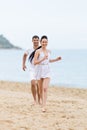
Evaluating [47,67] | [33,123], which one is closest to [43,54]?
[47,67]

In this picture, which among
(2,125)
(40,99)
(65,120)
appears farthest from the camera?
(40,99)

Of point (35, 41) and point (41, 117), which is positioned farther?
point (35, 41)

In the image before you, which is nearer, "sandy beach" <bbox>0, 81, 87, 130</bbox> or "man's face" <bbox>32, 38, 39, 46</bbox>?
"sandy beach" <bbox>0, 81, 87, 130</bbox>

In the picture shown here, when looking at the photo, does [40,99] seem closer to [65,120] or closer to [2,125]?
[65,120]

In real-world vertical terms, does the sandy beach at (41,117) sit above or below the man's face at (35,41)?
below

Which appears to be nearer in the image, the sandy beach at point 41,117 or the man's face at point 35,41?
the sandy beach at point 41,117

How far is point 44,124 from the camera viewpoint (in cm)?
848

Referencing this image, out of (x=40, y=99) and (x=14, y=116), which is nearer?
(x=14, y=116)

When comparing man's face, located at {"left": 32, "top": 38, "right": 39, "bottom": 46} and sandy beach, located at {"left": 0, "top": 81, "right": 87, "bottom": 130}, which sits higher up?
man's face, located at {"left": 32, "top": 38, "right": 39, "bottom": 46}

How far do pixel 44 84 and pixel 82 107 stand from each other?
1425 mm

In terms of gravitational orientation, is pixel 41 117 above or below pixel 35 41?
below


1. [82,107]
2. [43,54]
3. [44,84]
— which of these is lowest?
[82,107]

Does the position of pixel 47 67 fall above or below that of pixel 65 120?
above

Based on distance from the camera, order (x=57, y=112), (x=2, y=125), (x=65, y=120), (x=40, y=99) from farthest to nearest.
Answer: (x=40, y=99) → (x=57, y=112) → (x=65, y=120) → (x=2, y=125)
